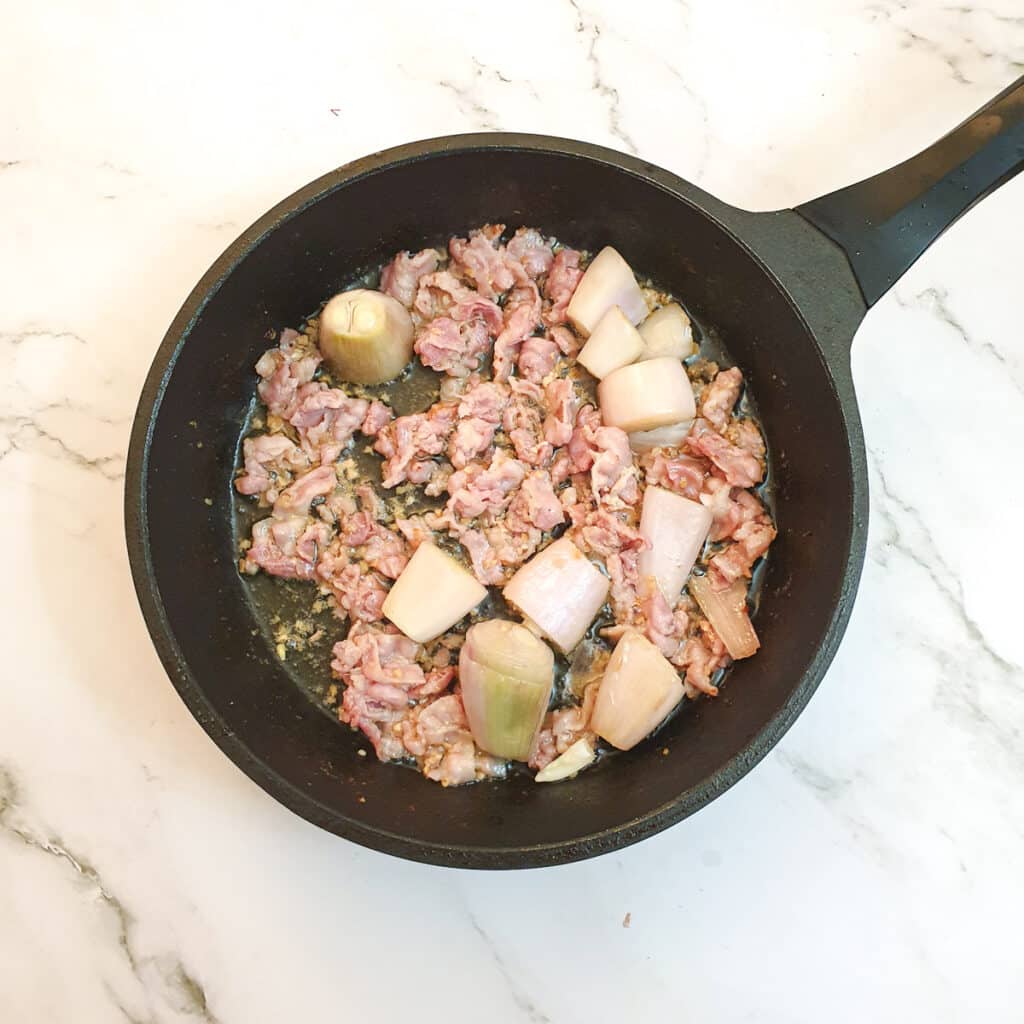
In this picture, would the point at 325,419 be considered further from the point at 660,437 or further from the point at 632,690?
the point at 632,690

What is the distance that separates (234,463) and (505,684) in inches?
22.1

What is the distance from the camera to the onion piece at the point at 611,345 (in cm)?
144

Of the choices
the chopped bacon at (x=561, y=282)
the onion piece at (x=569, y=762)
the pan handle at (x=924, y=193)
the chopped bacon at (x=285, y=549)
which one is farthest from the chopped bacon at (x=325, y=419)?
the pan handle at (x=924, y=193)

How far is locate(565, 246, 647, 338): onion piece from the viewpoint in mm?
1456

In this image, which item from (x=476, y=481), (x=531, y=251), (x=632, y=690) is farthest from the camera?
(x=531, y=251)

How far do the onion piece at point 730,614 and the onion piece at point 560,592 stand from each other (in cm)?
15

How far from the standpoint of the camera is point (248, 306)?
140cm

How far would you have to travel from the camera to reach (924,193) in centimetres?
121

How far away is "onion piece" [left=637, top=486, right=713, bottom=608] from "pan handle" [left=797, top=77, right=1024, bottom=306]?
374mm

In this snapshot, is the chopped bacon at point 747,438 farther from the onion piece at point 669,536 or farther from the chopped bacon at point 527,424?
the chopped bacon at point 527,424

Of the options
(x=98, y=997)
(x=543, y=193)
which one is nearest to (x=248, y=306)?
(x=543, y=193)

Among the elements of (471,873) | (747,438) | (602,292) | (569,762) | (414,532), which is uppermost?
(602,292)

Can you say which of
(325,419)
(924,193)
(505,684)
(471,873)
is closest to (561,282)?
(325,419)

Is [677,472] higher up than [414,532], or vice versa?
[677,472]
